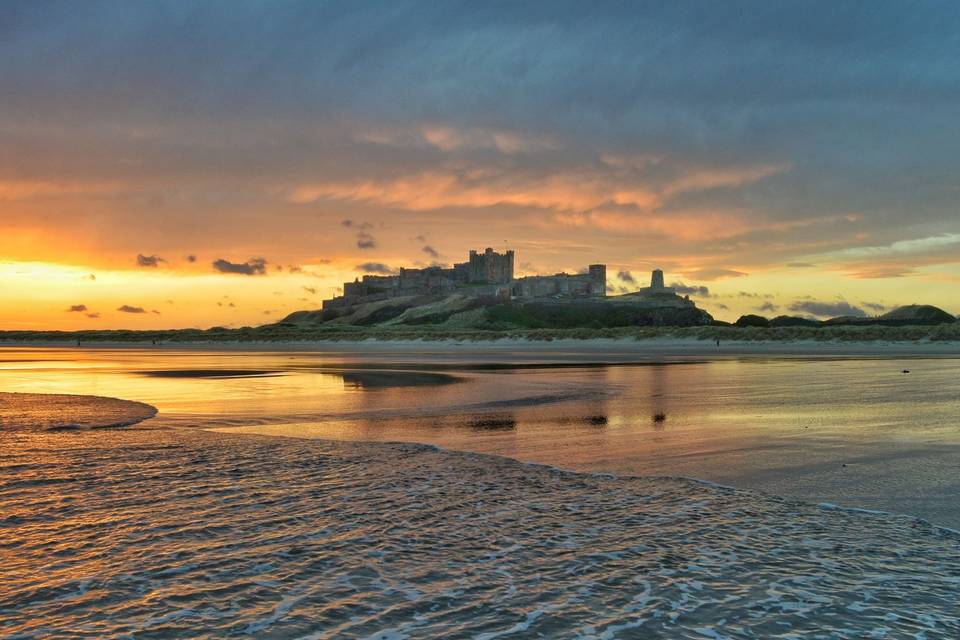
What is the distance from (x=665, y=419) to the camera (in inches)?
567

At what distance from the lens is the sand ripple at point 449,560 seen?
15.2ft

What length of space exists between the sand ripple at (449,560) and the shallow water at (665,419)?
1391 mm

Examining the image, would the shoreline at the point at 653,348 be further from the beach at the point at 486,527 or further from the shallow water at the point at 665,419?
the beach at the point at 486,527

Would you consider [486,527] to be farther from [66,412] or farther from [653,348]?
[653,348]

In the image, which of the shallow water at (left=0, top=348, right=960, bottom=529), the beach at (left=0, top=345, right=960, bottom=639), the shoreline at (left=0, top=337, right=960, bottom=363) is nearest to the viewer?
the beach at (left=0, top=345, right=960, bottom=639)

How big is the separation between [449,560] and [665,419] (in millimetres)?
9457

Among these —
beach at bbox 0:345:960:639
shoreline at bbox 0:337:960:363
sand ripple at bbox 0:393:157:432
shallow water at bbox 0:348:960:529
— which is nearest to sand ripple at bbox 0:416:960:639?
beach at bbox 0:345:960:639

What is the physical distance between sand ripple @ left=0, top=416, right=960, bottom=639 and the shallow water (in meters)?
1.39

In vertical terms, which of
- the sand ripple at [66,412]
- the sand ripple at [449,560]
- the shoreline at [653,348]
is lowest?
the sand ripple at [449,560]

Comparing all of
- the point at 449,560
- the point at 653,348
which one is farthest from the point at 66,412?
the point at 653,348

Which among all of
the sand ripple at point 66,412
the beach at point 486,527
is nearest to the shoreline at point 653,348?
the sand ripple at point 66,412

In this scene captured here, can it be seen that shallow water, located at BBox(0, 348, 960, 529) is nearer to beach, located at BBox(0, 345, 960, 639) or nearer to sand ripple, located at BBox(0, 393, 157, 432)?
beach, located at BBox(0, 345, 960, 639)

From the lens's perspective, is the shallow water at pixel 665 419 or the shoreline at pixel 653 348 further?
the shoreline at pixel 653 348

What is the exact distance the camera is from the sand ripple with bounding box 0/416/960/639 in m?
4.64
